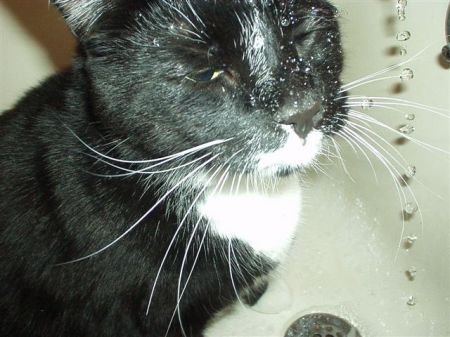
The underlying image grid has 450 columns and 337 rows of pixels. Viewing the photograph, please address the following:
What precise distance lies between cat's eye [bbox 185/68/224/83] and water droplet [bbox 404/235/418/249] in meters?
0.64

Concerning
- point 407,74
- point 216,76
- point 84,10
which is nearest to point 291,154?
point 216,76

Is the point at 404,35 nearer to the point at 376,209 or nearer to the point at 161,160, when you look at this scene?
the point at 376,209

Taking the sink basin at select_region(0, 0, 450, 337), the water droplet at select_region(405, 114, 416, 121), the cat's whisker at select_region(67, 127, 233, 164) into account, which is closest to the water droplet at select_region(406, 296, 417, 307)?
the sink basin at select_region(0, 0, 450, 337)

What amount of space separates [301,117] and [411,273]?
0.63m

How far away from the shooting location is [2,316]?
87 centimetres

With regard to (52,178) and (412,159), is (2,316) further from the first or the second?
(412,159)

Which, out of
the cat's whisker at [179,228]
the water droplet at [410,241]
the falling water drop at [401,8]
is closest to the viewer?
the cat's whisker at [179,228]

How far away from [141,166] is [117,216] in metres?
0.08

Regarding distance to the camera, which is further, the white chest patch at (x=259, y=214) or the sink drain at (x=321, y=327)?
the sink drain at (x=321, y=327)

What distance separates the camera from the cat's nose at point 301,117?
654 mm

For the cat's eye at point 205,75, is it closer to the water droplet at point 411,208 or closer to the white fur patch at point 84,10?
the white fur patch at point 84,10

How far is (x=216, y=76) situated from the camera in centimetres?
67

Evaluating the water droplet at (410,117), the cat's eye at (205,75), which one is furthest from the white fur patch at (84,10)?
the water droplet at (410,117)

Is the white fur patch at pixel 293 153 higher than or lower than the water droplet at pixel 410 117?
higher
